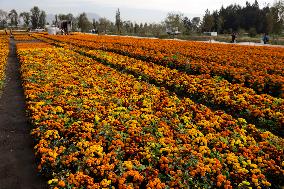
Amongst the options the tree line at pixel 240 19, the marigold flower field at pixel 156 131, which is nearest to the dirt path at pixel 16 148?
the marigold flower field at pixel 156 131

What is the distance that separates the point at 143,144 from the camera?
7.88 m

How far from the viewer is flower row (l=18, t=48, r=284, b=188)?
255 inches

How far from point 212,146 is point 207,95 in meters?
4.70

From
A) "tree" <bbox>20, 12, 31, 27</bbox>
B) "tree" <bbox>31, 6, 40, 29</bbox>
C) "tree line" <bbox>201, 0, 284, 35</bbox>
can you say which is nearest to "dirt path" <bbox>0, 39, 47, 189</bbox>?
"tree line" <bbox>201, 0, 284, 35</bbox>

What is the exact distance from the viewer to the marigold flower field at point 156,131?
6578 millimetres

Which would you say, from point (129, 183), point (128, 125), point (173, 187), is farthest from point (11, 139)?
point (173, 187)

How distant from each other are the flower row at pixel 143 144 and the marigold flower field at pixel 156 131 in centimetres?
2

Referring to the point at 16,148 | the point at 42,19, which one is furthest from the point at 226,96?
the point at 42,19

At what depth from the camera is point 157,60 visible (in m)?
20.9

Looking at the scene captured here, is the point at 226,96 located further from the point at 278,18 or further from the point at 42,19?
the point at 42,19

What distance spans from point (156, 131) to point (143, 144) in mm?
981

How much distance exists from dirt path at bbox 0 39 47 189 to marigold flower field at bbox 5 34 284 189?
0.30 meters

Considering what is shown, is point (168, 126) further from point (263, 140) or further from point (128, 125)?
point (263, 140)

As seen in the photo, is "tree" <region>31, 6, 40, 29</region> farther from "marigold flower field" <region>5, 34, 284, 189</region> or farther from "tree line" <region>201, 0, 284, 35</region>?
"marigold flower field" <region>5, 34, 284, 189</region>
